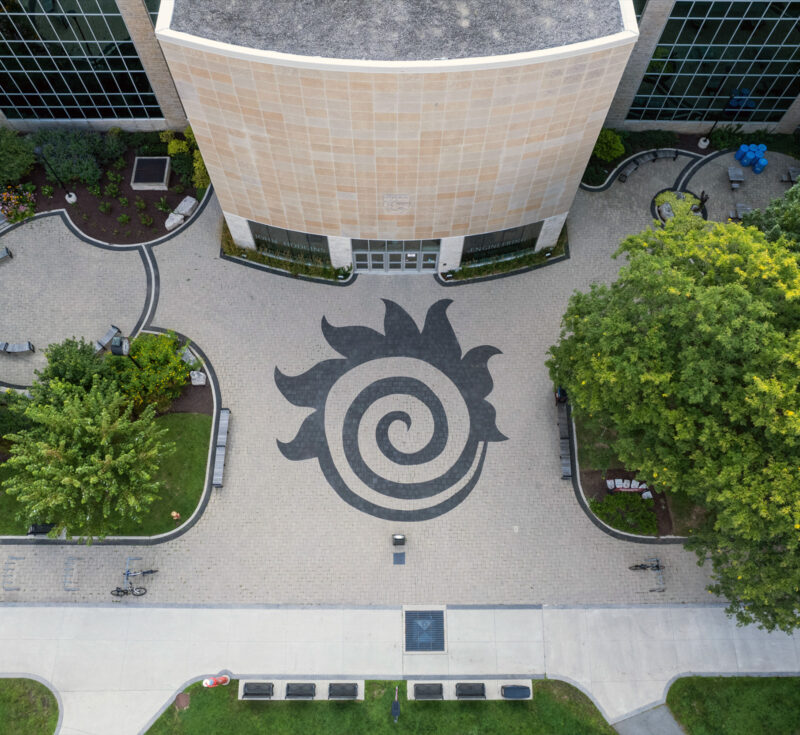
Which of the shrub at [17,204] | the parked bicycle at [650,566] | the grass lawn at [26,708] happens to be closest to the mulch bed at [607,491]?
the parked bicycle at [650,566]

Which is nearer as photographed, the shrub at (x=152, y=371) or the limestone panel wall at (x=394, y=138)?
the limestone panel wall at (x=394, y=138)

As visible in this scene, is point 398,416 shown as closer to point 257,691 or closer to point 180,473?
point 180,473

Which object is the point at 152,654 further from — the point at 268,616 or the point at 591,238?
the point at 591,238

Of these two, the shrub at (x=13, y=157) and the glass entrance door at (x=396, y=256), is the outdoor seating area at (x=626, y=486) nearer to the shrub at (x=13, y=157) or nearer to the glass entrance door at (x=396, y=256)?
the glass entrance door at (x=396, y=256)

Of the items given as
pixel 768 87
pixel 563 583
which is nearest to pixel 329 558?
pixel 563 583

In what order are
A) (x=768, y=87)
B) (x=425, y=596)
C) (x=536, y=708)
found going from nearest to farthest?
1. (x=536, y=708)
2. (x=425, y=596)
3. (x=768, y=87)
